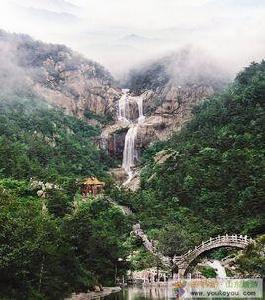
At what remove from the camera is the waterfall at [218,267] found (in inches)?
2501

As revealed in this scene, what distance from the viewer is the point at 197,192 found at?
8600 cm

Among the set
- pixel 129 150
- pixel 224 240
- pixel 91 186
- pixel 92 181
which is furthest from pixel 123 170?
pixel 224 240

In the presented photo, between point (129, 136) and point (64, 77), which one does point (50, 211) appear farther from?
point (64, 77)

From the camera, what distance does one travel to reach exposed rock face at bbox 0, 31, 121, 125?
14088 cm

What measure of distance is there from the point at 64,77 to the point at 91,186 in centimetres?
5865

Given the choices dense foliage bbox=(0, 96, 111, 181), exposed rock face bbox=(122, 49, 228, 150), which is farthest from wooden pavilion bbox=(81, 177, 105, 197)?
exposed rock face bbox=(122, 49, 228, 150)

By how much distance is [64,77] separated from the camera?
147m

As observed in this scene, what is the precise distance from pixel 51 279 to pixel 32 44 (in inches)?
4705

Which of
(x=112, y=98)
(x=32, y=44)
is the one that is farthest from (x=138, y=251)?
(x=32, y=44)

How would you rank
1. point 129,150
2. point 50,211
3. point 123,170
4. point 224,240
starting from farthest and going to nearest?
point 129,150, point 123,170, point 50,211, point 224,240

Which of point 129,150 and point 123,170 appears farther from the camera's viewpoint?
point 129,150

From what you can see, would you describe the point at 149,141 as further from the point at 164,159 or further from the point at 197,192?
the point at 197,192

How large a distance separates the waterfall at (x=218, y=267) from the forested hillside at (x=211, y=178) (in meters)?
2.81

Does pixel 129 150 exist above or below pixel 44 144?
above
